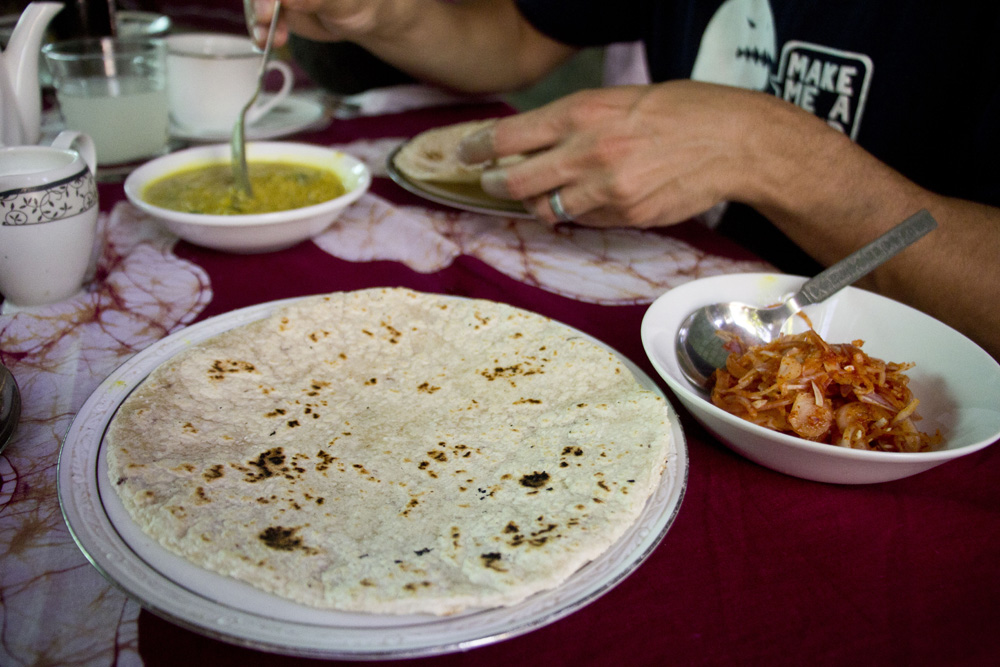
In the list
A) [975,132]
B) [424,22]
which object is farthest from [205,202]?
[975,132]

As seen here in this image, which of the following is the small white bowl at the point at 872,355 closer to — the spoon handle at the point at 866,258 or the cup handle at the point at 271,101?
the spoon handle at the point at 866,258

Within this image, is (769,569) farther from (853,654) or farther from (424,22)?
(424,22)

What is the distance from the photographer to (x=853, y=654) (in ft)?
2.13

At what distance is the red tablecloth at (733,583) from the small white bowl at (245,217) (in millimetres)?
333

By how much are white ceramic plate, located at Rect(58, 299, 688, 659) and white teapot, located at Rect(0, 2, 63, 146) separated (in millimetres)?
917

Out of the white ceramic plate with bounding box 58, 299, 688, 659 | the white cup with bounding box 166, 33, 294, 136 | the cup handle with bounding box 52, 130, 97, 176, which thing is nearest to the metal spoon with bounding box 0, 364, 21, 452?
the white ceramic plate with bounding box 58, 299, 688, 659

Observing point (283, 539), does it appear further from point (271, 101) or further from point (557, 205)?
point (271, 101)

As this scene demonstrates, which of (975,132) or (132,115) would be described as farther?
(132,115)

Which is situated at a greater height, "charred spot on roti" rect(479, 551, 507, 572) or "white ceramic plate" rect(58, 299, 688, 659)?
"white ceramic plate" rect(58, 299, 688, 659)

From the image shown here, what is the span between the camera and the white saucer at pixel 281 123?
1.92 metres

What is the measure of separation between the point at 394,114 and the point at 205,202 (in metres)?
1.02

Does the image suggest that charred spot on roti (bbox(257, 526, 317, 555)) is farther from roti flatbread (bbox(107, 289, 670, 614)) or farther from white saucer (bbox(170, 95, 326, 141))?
white saucer (bbox(170, 95, 326, 141))

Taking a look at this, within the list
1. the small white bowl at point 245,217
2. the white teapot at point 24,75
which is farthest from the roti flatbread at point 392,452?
the white teapot at point 24,75

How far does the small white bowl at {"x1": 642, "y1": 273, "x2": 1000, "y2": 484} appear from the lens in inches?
30.1
